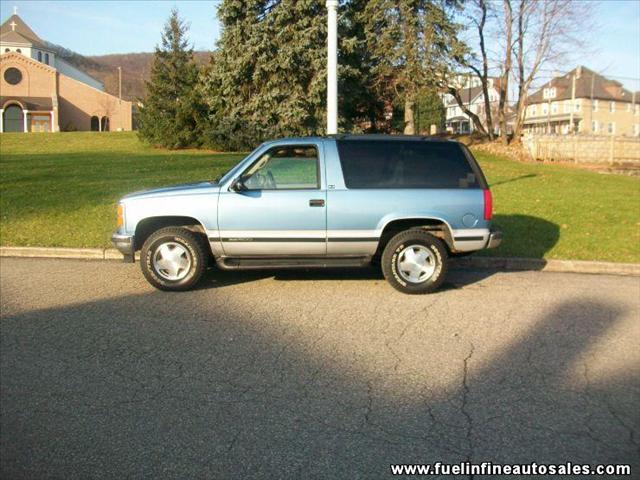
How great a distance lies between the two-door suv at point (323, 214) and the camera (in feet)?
23.9

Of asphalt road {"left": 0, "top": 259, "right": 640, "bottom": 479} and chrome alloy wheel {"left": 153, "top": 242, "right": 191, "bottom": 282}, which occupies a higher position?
chrome alloy wheel {"left": 153, "top": 242, "right": 191, "bottom": 282}

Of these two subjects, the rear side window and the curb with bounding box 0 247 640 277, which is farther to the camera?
the curb with bounding box 0 247 640 277

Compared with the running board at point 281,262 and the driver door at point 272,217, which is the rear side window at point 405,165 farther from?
the running board at point 281,262

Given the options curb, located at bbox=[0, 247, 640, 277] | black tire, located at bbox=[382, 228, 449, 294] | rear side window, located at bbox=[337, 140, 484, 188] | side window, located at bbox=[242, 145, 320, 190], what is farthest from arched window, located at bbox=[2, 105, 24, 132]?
black tire, located at bbox=[382, 228, 449, 294]

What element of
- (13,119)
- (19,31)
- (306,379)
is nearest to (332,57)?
(306,379)

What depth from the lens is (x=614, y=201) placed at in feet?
47.9

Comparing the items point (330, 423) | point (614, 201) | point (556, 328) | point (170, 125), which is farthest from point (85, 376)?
point (170, 125)

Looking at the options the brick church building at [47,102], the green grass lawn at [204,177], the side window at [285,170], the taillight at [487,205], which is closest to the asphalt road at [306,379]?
the taillight at [487,205]

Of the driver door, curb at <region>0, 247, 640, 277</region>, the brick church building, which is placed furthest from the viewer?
the brick church building

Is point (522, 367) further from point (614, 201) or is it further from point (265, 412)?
point (614, 201)

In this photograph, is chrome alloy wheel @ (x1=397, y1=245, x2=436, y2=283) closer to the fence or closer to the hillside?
the fence

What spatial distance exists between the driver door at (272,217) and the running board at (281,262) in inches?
3.0

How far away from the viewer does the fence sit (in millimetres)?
31469

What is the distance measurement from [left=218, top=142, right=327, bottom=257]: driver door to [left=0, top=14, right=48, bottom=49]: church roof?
3769 inches
